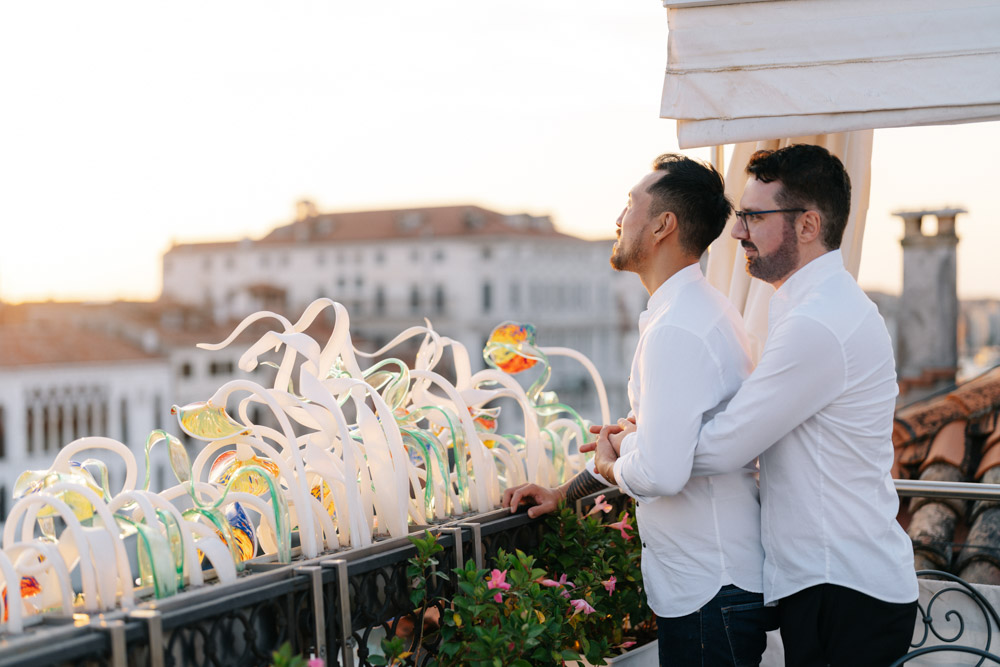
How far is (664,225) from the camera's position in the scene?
5.81 ft

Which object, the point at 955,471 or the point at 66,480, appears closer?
the point at 66,480

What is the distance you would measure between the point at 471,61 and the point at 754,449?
188ft

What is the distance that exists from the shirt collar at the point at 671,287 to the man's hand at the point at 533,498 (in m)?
0.49

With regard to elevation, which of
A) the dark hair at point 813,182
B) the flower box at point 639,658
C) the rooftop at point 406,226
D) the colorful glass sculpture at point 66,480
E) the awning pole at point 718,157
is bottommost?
the flower box at point 639,658

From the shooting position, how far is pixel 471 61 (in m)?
57.1

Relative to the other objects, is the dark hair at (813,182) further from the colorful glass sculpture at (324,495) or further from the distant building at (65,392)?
the distant building at (65,392)

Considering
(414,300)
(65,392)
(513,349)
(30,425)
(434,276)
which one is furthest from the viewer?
(414,300)

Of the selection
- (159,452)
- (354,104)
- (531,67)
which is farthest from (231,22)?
(159,452)

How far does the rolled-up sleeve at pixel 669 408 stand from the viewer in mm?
1597

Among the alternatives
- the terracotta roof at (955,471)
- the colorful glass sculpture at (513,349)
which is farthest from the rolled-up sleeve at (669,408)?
the terracotta roof at (955,471)

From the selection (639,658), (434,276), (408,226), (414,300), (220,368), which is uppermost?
(408,226)

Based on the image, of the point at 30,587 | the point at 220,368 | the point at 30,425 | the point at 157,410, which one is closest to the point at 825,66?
the point at 30,587

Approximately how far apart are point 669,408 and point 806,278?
0.30m

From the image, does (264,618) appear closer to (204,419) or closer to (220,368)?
(204,419)
